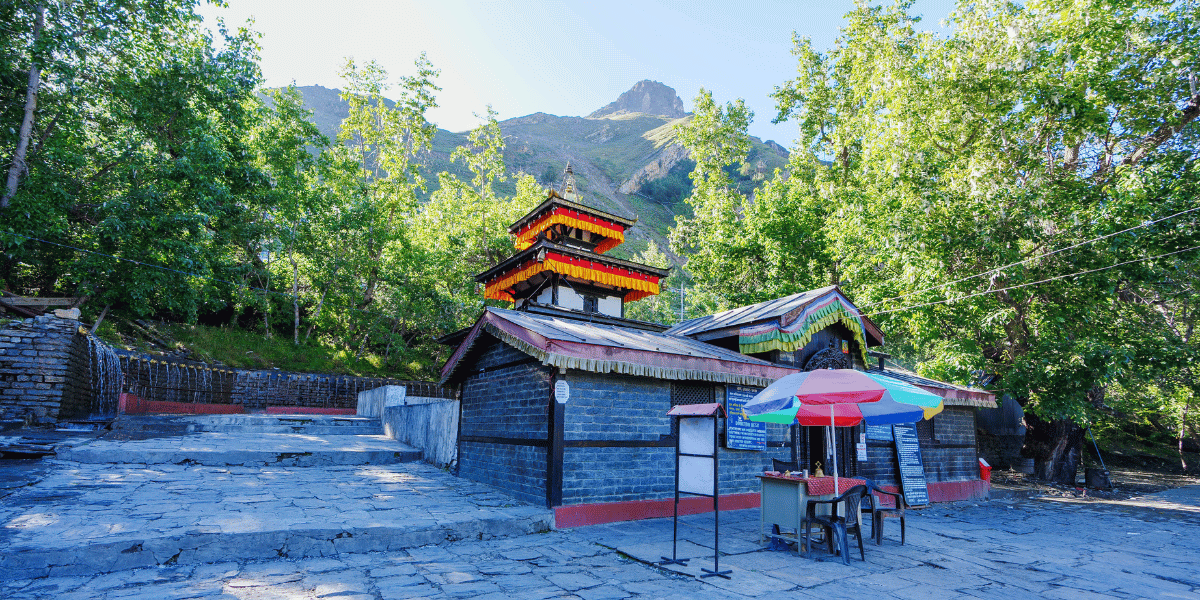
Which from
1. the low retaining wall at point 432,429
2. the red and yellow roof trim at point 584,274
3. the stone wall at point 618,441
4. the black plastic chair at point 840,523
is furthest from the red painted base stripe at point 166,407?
the black plastic chair at point 840,523

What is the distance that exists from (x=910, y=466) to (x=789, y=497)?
7.63 metres

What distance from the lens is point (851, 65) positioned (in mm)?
24203

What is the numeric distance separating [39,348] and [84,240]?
6.42 metres

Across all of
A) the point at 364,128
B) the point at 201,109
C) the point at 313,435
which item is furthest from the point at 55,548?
the point at 364,128

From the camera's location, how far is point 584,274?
56.6 ft

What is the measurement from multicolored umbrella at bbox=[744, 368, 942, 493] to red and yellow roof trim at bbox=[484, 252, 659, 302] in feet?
33.3

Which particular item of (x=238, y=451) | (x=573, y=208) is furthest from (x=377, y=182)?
(x=238, y=451)

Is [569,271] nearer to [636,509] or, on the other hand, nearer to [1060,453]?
[636,509]

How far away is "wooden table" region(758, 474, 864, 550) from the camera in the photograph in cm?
684

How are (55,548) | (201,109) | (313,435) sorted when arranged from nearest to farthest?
1. (55,548)
2. (313,435)
3. (201,109)

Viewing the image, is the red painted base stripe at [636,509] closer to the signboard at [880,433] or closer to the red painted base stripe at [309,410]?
the signboard at [880,433]

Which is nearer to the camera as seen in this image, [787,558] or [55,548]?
[55,548]

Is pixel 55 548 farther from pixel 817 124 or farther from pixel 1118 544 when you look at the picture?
pixel 817 124

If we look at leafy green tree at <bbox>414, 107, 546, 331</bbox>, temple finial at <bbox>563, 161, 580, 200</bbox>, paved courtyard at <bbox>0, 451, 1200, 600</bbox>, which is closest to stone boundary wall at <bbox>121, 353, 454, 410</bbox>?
leafy green tree at <bbox>414, 107, 546, 331</bbox>
